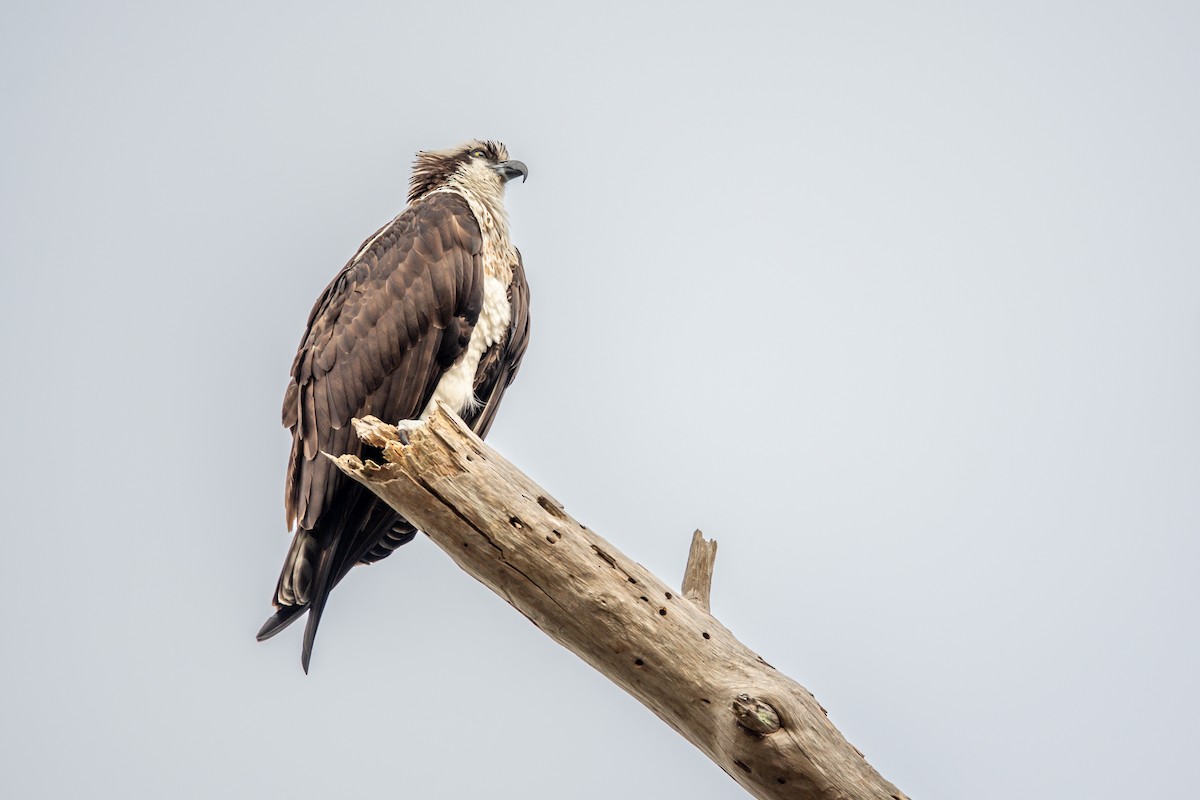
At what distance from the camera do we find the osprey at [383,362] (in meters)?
3.85

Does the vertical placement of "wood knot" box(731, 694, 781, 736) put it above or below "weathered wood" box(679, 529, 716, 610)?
below

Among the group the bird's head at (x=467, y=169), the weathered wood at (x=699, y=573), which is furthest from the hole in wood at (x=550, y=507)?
the bird's head at (x=467, y=169)

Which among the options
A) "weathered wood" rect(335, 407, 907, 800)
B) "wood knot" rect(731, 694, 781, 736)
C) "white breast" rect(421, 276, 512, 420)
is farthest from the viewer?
"white breast" rect(421, 276, 512, 420)

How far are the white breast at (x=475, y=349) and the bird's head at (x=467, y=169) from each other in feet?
2.56

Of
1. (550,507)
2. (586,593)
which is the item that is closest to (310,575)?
(550,507)

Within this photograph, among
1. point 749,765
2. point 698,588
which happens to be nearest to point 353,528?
point 698,588

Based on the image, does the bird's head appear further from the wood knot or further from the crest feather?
the wood knot

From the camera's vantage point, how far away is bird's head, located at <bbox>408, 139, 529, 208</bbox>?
4992 millimetres

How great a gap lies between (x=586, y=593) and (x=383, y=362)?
5.29ft

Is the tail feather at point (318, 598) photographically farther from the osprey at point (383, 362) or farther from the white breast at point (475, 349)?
the white breast at point (475, 349)

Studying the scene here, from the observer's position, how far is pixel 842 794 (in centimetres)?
272

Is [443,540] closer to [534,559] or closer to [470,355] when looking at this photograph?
[534,559]

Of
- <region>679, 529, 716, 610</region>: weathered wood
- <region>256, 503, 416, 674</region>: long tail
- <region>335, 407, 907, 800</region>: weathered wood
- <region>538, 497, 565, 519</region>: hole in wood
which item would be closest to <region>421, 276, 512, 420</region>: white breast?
<region>256, 503, 416, 674</region>: long tail

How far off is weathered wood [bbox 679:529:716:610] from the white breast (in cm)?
156
